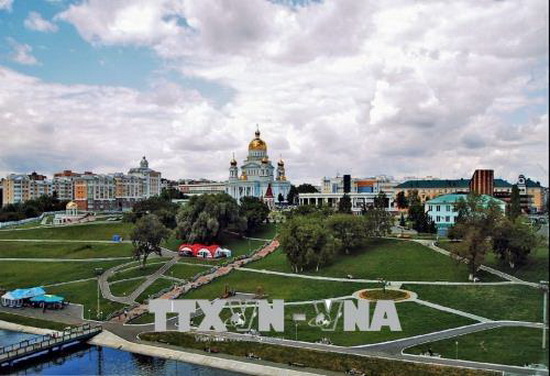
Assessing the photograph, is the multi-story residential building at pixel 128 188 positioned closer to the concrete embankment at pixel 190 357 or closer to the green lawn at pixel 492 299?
the concrete embankment at pixel 190 357

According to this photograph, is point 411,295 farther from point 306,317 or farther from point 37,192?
point 37,192

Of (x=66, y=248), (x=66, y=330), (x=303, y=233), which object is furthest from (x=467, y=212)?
(x=66, y=248)

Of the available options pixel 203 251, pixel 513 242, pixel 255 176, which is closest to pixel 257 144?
pixel 255 176

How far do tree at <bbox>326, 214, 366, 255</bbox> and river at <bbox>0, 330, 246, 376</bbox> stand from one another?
3455cm

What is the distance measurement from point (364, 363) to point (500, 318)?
48.9 ft

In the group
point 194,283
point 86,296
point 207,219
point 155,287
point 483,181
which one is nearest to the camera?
point 86,296

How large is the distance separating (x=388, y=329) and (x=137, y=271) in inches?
1437

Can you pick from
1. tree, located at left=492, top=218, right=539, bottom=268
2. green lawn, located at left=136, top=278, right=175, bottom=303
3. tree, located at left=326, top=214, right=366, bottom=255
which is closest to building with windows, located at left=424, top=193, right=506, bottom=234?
tree, located at left=326, top=214, right=366, bottom=255

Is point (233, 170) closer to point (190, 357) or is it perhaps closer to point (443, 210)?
point (443, 210)

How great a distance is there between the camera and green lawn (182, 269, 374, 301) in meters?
57.9

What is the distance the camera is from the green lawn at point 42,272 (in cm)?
7094

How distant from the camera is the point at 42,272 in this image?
75.6 meters

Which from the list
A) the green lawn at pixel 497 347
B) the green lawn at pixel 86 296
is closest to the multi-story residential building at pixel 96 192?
the green lawn at pixel 86 296

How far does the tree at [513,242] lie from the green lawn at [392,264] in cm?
417
